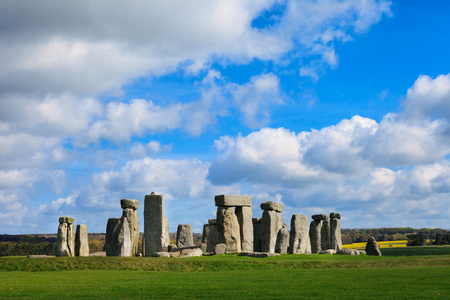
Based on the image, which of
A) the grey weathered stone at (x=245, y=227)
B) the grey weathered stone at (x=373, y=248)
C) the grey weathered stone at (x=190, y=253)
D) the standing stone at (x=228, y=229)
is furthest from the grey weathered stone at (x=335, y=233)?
the grey weathered stone at (x=190, y=253)

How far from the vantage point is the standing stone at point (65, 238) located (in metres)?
27.3

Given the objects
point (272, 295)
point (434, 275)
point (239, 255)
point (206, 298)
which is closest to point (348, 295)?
point (272, 295)

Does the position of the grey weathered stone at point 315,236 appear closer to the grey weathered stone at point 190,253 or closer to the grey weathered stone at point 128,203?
the grey weathered stone at point 190,253

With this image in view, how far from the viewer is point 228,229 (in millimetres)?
29312

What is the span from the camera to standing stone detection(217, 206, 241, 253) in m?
29.2

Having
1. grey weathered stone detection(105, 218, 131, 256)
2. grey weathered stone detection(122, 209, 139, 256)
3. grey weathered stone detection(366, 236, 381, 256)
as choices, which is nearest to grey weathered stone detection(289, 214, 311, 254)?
grey weathered stone detection(366, 236, 381, 256)

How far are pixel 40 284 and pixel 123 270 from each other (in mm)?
4900

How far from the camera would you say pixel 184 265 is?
21.1 meters

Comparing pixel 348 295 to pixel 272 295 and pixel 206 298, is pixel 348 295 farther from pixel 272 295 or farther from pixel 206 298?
pixel 206 298

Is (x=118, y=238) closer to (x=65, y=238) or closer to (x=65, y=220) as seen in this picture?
(x=65, y=238)

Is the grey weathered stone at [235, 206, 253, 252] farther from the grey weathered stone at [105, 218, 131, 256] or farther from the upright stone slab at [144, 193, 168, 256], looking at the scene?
the grey weathered stone at [105, 218, 131, 256]

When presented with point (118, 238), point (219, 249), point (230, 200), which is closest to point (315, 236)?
point (230, 200)

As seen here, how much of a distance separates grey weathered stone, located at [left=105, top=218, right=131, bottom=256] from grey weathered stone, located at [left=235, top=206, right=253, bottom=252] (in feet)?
25.8

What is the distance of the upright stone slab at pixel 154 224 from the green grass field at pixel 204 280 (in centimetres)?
494
